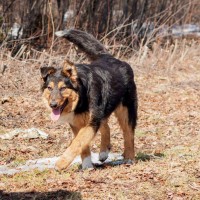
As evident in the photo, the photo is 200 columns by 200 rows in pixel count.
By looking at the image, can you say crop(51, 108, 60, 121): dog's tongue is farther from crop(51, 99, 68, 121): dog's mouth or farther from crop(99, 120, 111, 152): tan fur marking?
crop(99, 120, 111, 152): tan fur marking

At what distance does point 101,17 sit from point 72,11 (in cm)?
112

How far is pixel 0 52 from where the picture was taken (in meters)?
13.3

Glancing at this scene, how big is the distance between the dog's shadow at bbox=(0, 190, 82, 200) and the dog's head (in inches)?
41.9

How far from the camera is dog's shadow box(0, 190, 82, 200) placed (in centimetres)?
571

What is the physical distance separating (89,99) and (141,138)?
9.61 ft

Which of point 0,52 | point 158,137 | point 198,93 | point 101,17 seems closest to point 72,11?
point 101,17

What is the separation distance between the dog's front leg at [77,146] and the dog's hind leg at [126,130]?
1009 millimetres

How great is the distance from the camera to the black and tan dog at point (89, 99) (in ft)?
21.4

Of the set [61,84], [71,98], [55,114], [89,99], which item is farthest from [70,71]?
[55,114]

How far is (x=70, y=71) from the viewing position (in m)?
6.56

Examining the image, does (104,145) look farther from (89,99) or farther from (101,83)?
(89,99)

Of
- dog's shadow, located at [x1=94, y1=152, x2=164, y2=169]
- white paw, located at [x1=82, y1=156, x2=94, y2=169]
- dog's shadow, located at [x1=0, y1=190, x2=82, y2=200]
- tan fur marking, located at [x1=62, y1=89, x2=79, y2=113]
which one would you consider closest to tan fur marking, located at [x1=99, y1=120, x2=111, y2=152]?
dog's shadow, located at [x1=94, y1=152, x2=164, y2=169]

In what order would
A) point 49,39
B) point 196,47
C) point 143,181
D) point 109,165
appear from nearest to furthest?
point 143,181, point 109,165, point 49,39, point 196,47

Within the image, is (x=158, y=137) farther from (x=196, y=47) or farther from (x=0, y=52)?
(x=196, y=47)
